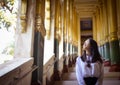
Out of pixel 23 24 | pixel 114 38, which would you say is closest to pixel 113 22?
pixel 114 38

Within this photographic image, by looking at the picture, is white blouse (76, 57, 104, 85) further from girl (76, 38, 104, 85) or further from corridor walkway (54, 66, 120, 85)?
corridor walkway (54, 66, 120, 85)

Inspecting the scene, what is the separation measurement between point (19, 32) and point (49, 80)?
2262mm

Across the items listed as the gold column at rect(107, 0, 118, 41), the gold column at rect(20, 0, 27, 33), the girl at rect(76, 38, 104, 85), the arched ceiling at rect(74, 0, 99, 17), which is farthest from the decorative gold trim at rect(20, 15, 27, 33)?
→ the arched ceiling at rect(74, 0, 99, 17)

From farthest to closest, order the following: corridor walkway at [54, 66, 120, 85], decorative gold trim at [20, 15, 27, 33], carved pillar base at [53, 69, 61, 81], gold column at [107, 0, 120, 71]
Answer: gold column at [107, 0, 120, 71]
carved pillar base at [53, 69, 61, 81]
corridor walkway at [54, 66, 120, 85]
decorative gold trim at [20, 15, 27, 33]

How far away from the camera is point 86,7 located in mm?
16594

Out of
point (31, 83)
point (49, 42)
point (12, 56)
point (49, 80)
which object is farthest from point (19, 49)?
point (49, 42)

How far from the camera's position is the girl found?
2969 mm

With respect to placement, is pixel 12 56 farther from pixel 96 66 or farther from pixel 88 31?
pixel 88 31

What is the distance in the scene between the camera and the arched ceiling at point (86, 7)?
15.4m

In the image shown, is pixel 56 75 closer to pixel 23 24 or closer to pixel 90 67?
pixel 23 24

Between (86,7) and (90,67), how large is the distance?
14.0 metres

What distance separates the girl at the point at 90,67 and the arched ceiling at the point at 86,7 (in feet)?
41.0

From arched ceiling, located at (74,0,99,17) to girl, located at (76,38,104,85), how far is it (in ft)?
41.0

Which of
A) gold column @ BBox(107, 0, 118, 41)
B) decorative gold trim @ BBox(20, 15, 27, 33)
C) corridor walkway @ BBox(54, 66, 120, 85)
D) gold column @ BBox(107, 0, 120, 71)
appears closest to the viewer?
decorative gold trim @ BBox(20, 15, 27, 33)
